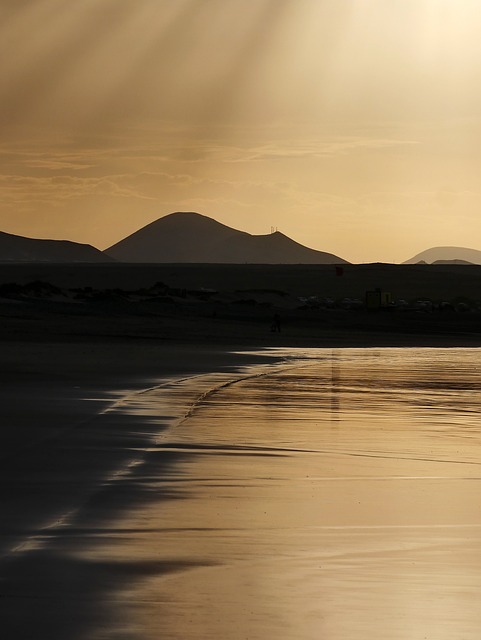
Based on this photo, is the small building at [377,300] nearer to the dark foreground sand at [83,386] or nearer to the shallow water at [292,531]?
the dark foreground sand at [83,386]

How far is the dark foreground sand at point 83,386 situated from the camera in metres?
9.70

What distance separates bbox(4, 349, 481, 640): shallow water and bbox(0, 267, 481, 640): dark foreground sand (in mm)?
252

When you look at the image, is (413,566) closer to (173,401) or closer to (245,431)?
(245,431)

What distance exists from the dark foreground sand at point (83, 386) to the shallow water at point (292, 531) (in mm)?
252

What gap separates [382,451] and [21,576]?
945cm

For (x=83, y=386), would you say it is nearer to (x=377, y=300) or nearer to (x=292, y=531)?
(x=292, y=531)

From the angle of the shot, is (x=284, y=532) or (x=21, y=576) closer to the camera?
(x=21, y=576)

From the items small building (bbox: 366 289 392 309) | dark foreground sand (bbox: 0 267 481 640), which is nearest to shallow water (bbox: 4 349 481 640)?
dark foreground sand (bbox: 0 267 481 640)

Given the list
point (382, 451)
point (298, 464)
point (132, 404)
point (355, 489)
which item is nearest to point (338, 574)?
point (355, 489)

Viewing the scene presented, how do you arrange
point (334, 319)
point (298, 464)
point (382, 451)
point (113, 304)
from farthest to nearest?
1. point (334, 319)
2. point (113, 304)
3. point (382, 451)
4. point (298, 464)

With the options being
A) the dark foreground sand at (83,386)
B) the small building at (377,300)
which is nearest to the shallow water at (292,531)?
the dark foreground sand at (83,386)

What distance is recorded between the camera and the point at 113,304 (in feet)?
262

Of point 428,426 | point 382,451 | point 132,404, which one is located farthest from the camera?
point 132,404

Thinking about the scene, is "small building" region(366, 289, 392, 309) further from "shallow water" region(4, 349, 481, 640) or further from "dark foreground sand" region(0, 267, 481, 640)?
"shallow water" region(4, 349, 481, 640)
